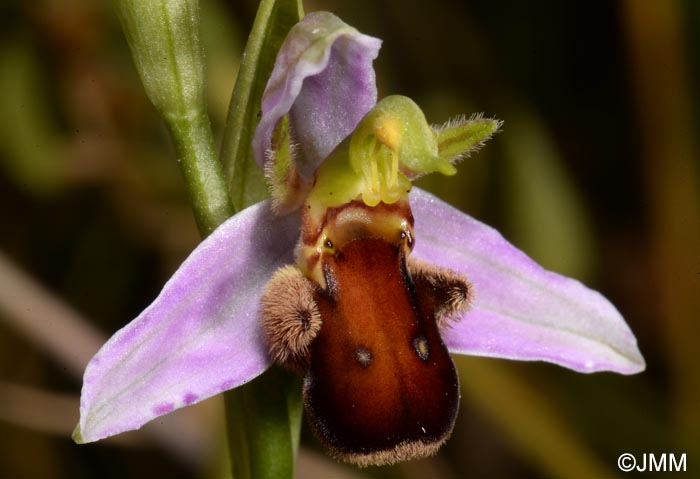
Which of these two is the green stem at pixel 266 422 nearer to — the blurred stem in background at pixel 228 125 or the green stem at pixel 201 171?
the blurred stem in background at pixel 228 125

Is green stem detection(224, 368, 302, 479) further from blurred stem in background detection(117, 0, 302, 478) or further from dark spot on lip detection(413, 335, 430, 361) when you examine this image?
dark spot on lip detection(413, 335, 430, 361)

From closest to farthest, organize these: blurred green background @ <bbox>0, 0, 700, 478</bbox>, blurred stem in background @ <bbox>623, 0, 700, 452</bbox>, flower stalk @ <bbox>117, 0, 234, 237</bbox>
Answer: flower stalk @ <bbox>117, 0, 234, 237</bbox>, blurred green background @ <bbox>0, 0, 700, 478</bbox>, blurred stem in background @ <bbox>623, 0, 700, 452</bbox>

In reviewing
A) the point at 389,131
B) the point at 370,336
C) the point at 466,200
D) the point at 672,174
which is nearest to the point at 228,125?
the point at 389,131

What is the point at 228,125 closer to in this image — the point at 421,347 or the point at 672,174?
the point at 421,347

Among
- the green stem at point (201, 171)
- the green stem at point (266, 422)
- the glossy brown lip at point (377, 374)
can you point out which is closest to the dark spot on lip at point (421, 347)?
the glossy brown lip at point (377, 374)

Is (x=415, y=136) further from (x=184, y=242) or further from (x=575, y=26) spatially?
(x=575, y=26)

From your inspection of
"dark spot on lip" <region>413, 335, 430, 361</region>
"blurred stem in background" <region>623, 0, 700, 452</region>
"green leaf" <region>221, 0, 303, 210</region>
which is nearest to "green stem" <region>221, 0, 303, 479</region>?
"green leaf" <region>221, 0, 303, 210</region>
